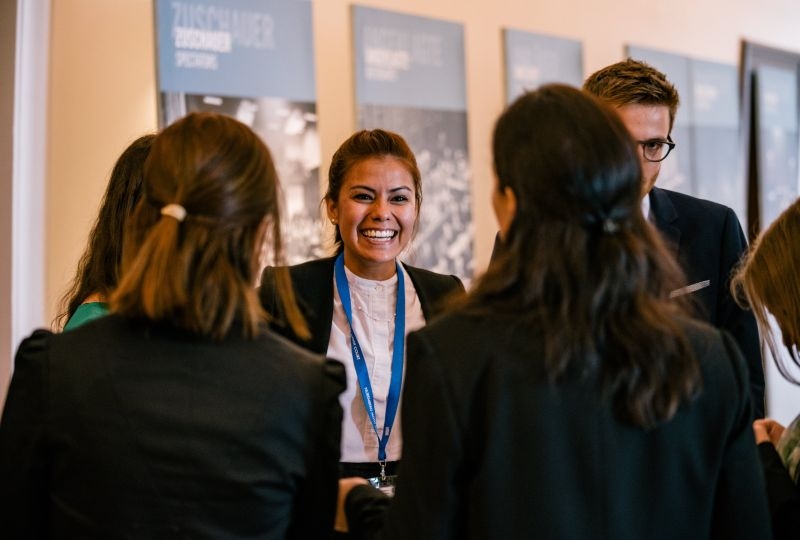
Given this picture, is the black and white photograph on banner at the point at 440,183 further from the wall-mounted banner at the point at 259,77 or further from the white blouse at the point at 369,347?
the white blouse at the point at 369,347

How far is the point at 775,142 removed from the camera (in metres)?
7.18

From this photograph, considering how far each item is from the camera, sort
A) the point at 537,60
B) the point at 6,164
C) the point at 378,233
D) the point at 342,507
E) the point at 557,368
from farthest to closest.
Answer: the point at 537,60 → the point at 6,164 → the point at 378,233 → the point at 342,507 → the point at 557,368

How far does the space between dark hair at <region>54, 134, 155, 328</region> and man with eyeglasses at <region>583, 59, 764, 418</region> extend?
4.28ft

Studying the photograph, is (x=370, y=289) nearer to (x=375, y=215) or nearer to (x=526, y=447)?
(x=375, y=215)

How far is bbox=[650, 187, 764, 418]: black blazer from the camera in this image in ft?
7.97

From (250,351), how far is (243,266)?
5.5 inches

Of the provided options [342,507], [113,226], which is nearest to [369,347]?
[113,226]

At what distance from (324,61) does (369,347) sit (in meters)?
2.39

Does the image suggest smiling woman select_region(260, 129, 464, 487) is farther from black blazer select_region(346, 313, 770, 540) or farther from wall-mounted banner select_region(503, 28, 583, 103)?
wall-mounted banner select_region(503, 28, 583, 103)

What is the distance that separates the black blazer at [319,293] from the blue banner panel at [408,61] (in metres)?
2.10

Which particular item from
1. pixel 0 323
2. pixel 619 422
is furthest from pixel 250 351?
pixel 0 323

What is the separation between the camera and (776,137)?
23.6 feet

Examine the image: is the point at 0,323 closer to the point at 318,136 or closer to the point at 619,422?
the point at 318,136

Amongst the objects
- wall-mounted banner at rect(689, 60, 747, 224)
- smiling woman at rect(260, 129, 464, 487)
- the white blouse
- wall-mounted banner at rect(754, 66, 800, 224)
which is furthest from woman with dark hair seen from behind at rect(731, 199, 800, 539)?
wall-mounted banner at rect(754, 66, 800, 224)
